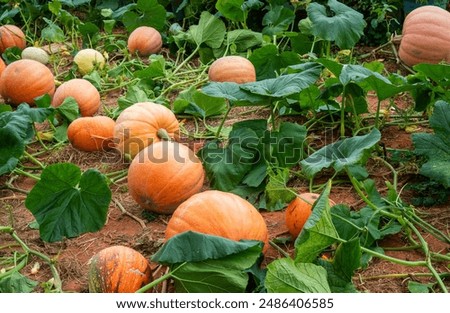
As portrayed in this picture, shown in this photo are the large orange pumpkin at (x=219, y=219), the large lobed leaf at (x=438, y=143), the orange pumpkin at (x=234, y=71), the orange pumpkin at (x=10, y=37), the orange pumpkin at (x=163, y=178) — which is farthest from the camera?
the orange pumpkin at (x=10, y=37)

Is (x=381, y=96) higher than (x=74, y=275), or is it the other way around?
(x=381, y=96)

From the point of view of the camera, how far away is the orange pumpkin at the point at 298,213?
8.44ft

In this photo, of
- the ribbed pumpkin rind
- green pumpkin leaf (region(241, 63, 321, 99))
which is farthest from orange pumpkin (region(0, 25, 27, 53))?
green pumpkin leaf (region(241, 63, 321, 99))

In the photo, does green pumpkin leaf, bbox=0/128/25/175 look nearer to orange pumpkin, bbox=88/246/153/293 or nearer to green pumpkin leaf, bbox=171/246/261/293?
orange pumpkin, bbox=88/246/153/293

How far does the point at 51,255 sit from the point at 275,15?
279 cm

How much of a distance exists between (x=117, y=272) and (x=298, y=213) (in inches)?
29.1

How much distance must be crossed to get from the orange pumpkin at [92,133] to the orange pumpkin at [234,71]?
34.5 inches

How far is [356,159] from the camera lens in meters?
2.32

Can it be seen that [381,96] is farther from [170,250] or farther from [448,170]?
[170,250]

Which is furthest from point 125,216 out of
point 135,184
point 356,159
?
point 356,159

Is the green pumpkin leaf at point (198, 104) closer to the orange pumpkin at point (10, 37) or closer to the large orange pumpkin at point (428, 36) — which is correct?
the large orange pumpkin at point (428, 36)

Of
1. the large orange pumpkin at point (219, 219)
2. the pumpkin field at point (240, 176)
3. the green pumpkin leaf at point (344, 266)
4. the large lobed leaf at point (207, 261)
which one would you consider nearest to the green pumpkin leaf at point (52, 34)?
the pumpkin field at point (240, 176)

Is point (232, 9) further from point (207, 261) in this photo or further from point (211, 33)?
point (207, 261)

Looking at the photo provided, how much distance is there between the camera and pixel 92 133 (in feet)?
11.6
